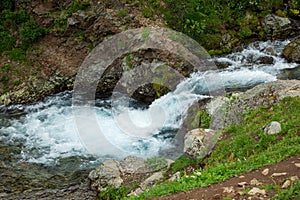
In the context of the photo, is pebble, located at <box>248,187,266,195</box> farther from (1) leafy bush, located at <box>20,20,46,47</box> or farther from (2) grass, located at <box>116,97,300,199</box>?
A: (1) leafy bush, located at <box>20,20,46,47</box>

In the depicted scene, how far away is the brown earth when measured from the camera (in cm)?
843

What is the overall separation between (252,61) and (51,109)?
13.0m

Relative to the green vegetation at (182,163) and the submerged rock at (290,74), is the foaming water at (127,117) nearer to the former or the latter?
the submerged rock at (290,74)

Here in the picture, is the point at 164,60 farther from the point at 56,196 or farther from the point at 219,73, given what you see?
the point at 56,196

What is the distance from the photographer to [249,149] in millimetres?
12500

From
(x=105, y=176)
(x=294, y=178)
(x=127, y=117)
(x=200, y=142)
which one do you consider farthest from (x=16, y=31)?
(x=294, y=178)

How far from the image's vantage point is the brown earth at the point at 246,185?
8.43 m

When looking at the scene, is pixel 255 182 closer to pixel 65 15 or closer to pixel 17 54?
pixel 65 15

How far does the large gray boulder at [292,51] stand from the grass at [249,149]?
33.3ft

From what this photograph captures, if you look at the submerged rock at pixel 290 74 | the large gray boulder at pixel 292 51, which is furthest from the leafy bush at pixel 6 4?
the large gray boulder at pixel 292 51

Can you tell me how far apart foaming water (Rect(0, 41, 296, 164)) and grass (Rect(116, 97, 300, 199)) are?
14.9 feet

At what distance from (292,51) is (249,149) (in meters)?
13.6

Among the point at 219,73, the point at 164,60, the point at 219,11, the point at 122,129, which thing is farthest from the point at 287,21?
the point at 122,129

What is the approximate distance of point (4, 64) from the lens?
24.5 m
